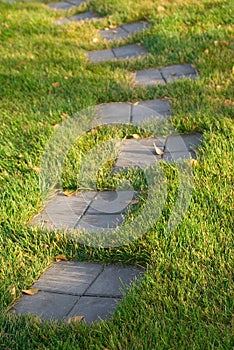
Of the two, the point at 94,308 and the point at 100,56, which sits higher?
the point at 100,56

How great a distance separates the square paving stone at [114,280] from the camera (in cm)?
307

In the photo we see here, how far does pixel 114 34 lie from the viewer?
6828 millimetres

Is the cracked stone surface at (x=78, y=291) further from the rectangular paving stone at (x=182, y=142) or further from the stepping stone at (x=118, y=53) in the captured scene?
the stepping stone at (x=118, y=53)

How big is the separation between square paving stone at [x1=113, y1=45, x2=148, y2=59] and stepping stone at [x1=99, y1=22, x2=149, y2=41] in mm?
338

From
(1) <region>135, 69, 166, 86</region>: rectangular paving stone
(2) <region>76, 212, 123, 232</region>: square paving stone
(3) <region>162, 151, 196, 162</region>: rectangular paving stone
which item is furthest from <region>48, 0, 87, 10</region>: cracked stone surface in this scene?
(2) <region>76, 212, 123, 232</region>: square paving stone

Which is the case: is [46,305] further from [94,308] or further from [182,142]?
[182,142]

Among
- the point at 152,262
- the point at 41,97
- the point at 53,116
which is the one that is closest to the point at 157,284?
the point at 152,262

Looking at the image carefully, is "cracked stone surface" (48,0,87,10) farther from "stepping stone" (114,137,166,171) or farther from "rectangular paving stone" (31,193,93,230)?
"rectangular paving stone" (31,193,93,230)

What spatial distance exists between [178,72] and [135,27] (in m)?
1.58

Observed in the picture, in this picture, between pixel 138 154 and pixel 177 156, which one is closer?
pixel 177 156

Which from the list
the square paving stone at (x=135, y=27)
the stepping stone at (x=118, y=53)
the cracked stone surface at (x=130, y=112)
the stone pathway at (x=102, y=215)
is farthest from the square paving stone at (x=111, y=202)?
the square paving stone at (x=135, y=27)

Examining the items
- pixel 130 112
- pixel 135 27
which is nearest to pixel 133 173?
pixel 130 112

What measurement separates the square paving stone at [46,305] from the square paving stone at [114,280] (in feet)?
0.37

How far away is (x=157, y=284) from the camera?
117 inches
